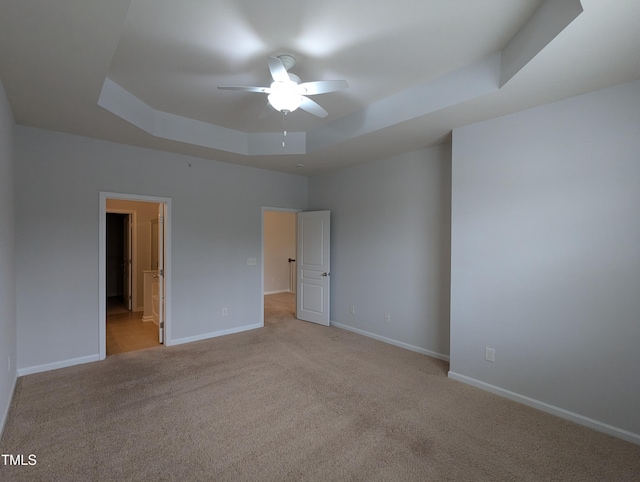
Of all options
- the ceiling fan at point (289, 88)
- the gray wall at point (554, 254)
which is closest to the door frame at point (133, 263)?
the ceiling fan at point (289, 88)

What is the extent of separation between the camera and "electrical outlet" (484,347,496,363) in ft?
9.98

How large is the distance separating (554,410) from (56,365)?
5062 millimetres

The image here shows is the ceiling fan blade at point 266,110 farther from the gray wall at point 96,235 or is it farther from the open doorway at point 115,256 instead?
the open doorway at point 115,256

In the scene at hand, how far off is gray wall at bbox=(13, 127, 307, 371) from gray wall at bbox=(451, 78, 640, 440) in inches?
126

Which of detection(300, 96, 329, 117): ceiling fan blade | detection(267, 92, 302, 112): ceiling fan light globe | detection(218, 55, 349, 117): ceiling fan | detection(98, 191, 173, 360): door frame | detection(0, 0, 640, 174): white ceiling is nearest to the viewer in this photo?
detection(0, 0, 640, 174): white ceiling

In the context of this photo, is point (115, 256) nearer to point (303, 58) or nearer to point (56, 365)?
point (56, 365)

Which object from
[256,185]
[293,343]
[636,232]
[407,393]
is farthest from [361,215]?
[636,232]

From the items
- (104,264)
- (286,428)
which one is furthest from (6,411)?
(286,428)

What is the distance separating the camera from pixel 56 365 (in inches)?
136

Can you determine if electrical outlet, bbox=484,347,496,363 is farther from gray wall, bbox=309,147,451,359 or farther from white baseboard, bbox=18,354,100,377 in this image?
white baseboard, bbox=18,354,100,377


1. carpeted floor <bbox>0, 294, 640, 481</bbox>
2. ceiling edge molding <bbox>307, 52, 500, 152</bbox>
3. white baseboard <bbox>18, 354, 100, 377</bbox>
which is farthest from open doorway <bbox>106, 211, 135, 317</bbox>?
ceiling edge molding <bbox>307, 52, 500, 152</bbox>

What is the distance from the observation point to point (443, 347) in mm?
3846

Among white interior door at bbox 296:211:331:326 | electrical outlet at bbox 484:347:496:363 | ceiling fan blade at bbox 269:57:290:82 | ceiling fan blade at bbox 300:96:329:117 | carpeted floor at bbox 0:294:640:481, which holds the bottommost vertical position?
carpeted floor at bbox 0:294:640:481

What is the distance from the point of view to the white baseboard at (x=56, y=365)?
3.30m
